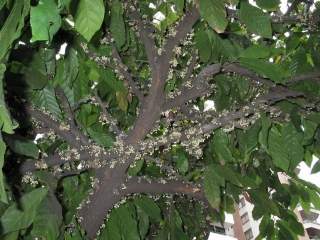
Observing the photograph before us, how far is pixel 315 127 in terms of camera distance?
2.02 m

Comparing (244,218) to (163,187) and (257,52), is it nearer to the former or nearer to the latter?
(163,187)

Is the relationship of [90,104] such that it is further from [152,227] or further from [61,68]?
[152,227]

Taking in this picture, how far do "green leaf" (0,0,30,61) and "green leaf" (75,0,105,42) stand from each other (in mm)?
193

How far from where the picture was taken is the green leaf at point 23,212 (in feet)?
4.45

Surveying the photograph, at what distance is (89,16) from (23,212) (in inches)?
33.4

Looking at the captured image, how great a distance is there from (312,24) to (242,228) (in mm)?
22629

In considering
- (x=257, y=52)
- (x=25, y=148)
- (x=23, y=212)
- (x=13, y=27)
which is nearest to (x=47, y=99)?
(x=25, y=148)

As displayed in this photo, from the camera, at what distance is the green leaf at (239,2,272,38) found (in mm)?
1579

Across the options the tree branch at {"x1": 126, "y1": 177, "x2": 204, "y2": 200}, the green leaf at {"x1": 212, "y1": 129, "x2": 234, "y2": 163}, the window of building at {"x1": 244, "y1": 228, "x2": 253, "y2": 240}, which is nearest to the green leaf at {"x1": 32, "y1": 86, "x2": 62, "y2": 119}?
the tree branch at {"x1": 126, "y1": 177, "x2": 204, "y2": 200}

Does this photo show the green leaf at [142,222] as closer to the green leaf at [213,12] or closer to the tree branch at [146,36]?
the tree branch at [146,36]

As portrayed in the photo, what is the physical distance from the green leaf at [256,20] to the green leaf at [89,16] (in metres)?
0.87

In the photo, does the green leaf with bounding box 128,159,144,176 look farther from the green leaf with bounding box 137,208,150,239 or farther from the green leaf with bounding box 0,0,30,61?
the green leaf with bounding box 0,0,30,61

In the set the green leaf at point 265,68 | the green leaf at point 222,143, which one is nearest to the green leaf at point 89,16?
the green leaf at point 265,68

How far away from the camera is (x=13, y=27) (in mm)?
640
